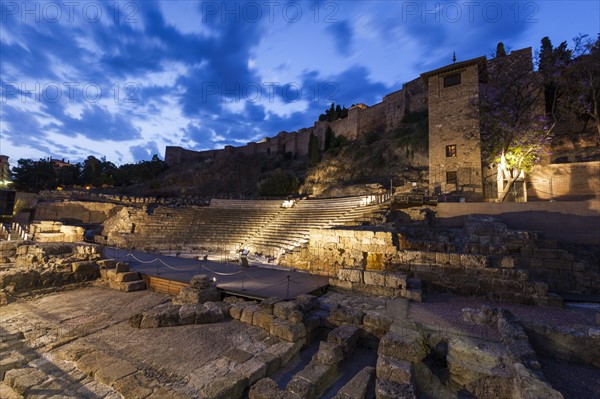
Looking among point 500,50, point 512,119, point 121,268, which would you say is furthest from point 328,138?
point 121,268

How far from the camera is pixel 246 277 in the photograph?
876 cm

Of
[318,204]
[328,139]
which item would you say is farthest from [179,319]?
[328,139]

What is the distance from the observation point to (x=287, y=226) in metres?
15.8

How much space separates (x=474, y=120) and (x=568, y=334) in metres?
18.7

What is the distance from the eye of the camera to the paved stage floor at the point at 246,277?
7.17 m

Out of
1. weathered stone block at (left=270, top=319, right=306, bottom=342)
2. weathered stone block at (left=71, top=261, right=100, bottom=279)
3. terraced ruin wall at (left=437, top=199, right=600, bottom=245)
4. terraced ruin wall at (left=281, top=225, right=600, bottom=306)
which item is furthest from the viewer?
terraced ruin wall at (left=437, top=199, right=600, bottom=245)

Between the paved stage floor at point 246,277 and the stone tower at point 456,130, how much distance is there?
14628 mm

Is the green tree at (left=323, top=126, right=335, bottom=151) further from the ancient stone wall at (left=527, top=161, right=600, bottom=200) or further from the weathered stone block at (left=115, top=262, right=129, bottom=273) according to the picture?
the weathered stone block at (left=115, top=262, right=129, bottom=273)

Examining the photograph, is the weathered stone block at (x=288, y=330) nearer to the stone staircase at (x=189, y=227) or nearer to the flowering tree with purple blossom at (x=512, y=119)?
the stone staircase at (x=189, y=227)

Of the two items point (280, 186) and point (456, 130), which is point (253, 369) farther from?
point (280, 186)

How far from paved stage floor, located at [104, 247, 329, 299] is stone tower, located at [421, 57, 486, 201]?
48.0 feet

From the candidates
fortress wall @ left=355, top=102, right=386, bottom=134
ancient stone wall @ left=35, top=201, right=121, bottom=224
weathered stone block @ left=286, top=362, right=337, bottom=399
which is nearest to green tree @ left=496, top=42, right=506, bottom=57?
fortress wall @ left=355, top=102, right=386, bottom=134

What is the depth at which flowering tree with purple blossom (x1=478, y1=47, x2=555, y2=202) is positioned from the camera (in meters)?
14.8

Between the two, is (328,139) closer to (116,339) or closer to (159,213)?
(159,213)
